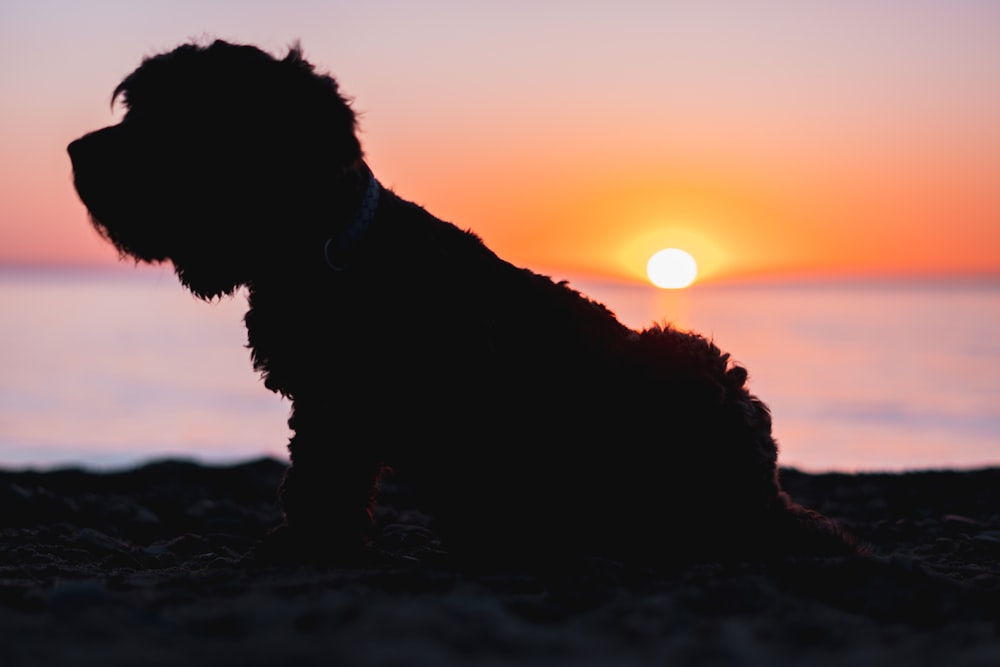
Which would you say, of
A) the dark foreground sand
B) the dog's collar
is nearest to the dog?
the dog's collar

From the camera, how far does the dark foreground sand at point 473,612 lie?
2.85 metres

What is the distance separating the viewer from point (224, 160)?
494cm

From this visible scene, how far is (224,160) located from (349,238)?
0.70m

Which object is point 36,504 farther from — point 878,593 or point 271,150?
point 878,593

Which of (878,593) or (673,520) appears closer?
(878,593)

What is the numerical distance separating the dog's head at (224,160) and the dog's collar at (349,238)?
0.24 feet

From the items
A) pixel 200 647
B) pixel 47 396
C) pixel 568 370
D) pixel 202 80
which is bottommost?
pixel 200 647

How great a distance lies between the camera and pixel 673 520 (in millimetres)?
4926

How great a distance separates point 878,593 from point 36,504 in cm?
600

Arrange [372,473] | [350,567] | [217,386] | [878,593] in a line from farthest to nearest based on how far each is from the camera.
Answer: [217,386] < [372,473] < [350,567] < [878,593]

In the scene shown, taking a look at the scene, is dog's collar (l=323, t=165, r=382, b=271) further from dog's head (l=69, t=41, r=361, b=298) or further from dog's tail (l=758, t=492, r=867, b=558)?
dog's tail (l=758, t=492, r=867, b=558)

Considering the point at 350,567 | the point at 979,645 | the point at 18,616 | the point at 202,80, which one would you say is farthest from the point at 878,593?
the point at 202,80

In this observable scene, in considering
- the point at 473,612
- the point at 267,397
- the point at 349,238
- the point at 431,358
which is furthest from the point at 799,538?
the point at 267,397

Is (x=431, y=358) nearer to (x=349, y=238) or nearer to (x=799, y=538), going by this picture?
(x=349, y=238)
